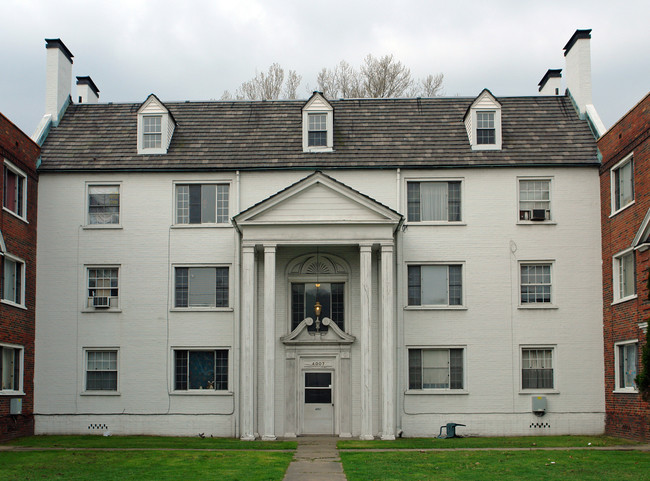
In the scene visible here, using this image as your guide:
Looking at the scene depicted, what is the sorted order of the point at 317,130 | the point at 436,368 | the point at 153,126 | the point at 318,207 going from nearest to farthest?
the point at 318,207
the point at 436,368
the point at 317,130
the point at 153,126

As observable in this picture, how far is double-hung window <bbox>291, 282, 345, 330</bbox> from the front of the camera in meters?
29.4

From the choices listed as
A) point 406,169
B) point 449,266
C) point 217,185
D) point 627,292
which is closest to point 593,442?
point 627,292

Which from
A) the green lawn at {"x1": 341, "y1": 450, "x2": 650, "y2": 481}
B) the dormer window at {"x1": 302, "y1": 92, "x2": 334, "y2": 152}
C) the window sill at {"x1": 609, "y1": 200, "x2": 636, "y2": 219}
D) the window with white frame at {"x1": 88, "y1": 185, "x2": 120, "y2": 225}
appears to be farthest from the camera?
the dormer window at {"x1": 302, "y1": 92, "x2": 334, "y2": 152}

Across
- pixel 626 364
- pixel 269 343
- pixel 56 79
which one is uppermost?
pixel 56 79

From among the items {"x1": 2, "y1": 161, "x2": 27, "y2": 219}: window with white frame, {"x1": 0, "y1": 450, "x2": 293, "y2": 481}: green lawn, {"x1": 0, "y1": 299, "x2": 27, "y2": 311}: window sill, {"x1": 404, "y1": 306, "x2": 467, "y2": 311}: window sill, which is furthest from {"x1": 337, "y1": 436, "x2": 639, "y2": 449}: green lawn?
{"x1": 2, "y1": 161, "x2": 27, "y2": 219}: window with white frame

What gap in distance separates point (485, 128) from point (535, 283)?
229 inches

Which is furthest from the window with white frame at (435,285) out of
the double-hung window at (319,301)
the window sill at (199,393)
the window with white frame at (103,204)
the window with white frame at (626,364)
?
the window with white frame at (103,204)

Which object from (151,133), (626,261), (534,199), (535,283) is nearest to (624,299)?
(626,261)

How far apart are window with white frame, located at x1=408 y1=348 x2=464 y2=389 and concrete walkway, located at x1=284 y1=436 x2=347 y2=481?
3.65 meters

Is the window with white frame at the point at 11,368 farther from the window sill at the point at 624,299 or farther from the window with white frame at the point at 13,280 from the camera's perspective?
the window sill at the point at 624,299

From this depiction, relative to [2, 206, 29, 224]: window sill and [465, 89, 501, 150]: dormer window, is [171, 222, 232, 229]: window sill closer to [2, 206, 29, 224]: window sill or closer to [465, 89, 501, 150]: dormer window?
[2, 206, 29, 224]: window sill

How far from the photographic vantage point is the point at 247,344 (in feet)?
89.5

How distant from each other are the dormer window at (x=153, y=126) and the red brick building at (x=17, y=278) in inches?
147

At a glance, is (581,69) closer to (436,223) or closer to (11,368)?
(436,223)
